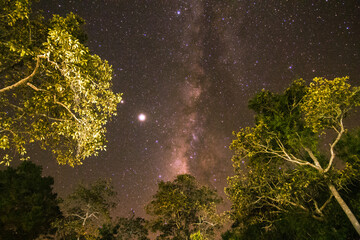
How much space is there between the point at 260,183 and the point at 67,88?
1401 centimetres

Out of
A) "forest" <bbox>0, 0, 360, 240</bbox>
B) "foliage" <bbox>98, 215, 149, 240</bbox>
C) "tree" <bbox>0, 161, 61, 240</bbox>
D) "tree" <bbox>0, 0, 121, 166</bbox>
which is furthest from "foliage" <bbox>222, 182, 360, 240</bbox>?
"tree" <bbox>0, 161, 61, 240</bbox>

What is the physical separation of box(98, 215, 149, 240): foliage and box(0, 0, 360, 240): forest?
0.15 meters

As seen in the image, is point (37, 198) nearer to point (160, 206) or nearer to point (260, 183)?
point (160, 206)

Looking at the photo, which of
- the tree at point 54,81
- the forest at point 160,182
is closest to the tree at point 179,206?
the forest at point 160,182

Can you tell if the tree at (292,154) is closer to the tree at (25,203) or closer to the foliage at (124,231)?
the foliage at (124,231)

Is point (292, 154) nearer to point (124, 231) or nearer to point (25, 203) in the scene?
point (124, 231)

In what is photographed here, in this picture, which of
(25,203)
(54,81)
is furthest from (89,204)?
(54,81)

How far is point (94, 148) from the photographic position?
24.2ft

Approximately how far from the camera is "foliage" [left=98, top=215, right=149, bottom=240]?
28562 millimetres

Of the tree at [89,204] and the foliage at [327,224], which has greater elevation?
the tree at [89,204]

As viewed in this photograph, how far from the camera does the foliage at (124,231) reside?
2856cm

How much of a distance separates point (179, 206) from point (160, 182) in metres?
4.33

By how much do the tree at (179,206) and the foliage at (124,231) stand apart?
2.77 meters

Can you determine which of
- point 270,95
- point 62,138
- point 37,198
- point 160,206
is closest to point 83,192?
point 37,198
